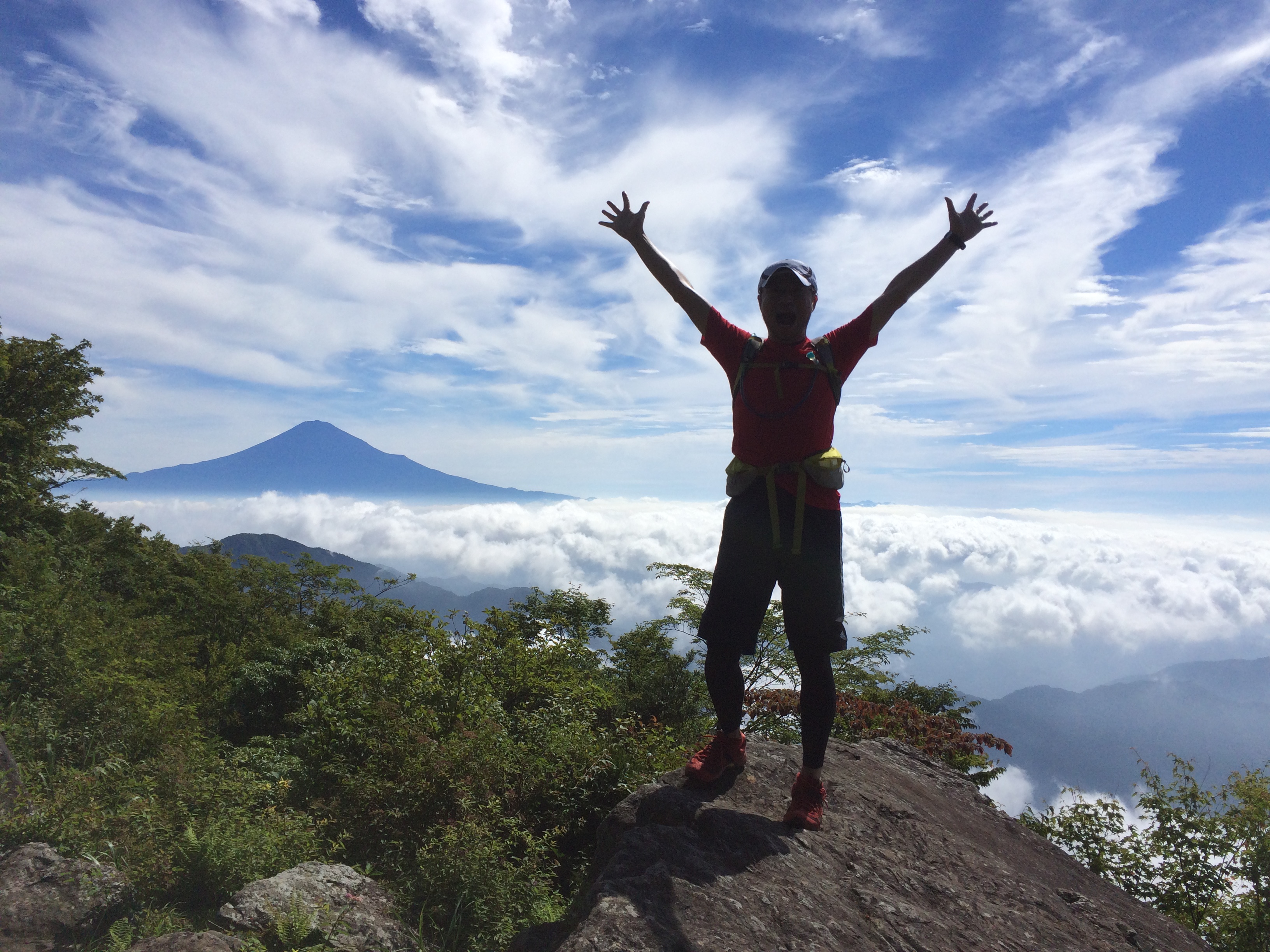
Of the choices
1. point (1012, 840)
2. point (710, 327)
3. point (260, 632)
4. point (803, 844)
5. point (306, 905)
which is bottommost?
point (260, 632)

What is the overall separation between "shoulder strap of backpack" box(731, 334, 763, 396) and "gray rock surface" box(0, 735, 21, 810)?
15.3 ft

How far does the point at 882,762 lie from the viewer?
4.90 m

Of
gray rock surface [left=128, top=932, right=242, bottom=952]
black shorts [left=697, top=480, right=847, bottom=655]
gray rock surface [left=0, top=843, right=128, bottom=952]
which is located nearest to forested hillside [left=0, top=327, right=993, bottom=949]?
gray rock surface [left=0, top=843, right=128, bottom=952]

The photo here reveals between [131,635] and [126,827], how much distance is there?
288 inches

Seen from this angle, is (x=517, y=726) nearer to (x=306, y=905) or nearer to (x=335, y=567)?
(x=306, y=905)

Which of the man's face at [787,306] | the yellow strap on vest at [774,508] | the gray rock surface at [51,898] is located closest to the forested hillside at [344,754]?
the gray rock surface at [51,898]

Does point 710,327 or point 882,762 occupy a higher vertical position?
point 710,327

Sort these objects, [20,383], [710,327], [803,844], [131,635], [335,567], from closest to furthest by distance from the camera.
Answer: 1. [803,844]
2. [710,327]
3. [131,635]
4. [20,383]
5. [335,567]

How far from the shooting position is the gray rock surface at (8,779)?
3707 mm

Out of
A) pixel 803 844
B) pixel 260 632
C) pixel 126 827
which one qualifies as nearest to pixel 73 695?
pixel 126 827

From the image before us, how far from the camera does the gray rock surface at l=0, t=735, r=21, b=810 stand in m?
3.71

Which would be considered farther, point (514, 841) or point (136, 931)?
point (514, 841)

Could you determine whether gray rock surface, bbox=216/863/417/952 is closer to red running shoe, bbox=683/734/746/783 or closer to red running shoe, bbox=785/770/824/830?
red running shoe, bbox=683/734/746/783

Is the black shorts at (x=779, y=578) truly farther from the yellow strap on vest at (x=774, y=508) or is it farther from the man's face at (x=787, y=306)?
the man's face at (x=787, y=306)
